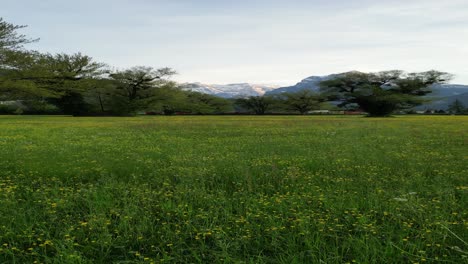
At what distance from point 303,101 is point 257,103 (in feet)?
43.3

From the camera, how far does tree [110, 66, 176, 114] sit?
74.6 m

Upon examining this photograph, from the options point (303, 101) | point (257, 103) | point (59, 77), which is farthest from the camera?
point (257, 103)

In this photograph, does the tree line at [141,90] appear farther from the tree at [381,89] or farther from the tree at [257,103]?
the tree at [257,103]

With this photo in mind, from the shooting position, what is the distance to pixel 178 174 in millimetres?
8688

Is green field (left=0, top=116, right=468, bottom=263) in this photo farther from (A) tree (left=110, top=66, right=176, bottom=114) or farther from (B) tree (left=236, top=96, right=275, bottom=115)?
(B) tree (left=236, top=96, right=275, bottom=115)

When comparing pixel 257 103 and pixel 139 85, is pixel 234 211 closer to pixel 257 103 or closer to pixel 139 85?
pixel 139 85

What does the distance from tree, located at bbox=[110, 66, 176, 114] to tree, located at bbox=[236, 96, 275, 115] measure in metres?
33.1

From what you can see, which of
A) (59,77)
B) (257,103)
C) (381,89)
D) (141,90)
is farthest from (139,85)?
(381,89)

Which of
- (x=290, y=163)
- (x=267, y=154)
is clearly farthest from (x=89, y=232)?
(x=267, y=154)

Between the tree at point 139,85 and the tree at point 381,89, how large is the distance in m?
34.3

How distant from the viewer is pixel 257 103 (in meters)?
106

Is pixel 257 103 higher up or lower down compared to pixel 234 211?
higher up

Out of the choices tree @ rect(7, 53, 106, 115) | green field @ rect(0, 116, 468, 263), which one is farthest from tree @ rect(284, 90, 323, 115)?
green field @ rect(0, 116, 468, 263)

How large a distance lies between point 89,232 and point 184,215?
1.34m
